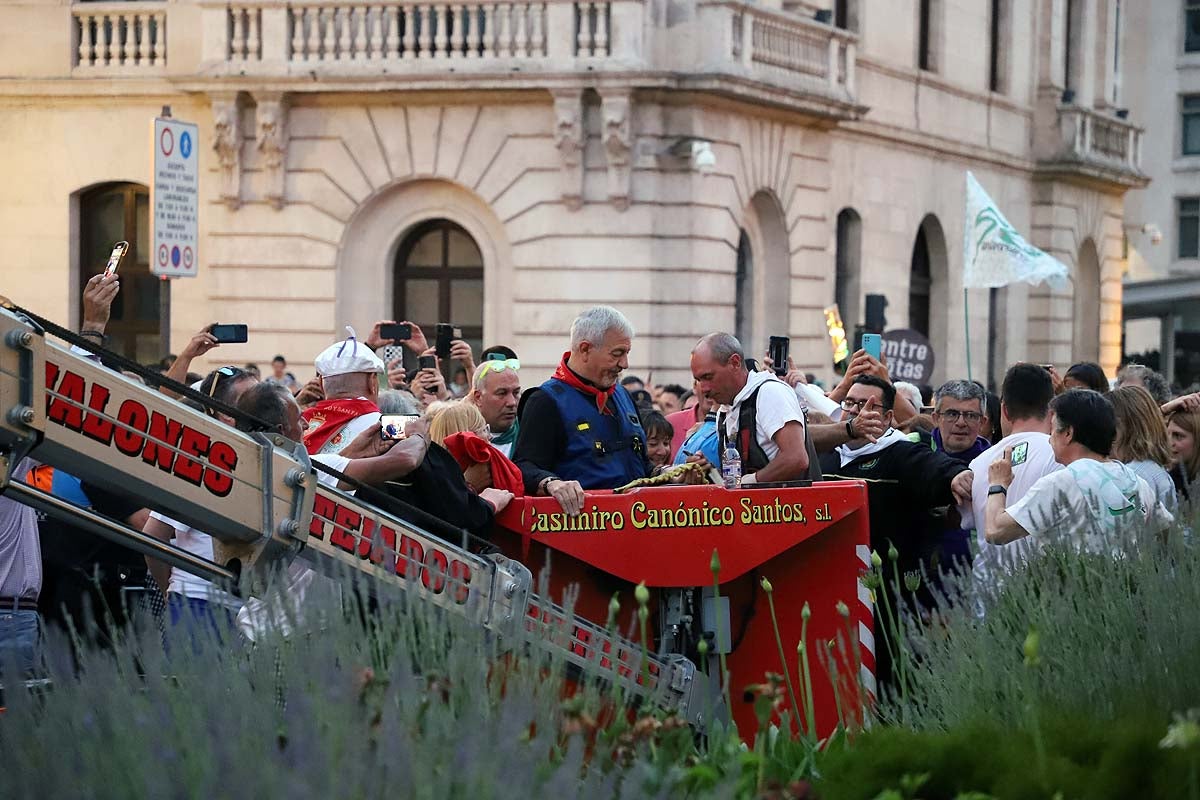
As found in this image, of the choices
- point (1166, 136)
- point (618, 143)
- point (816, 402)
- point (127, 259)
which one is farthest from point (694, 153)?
point (1166, 136)

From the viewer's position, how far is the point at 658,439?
10781mm

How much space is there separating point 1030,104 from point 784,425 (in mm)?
29495

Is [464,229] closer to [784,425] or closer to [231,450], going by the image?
[784,425]

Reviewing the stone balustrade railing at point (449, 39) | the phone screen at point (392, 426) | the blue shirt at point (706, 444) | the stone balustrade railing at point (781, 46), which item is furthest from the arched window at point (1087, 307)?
the phone screen at point (392, 426)

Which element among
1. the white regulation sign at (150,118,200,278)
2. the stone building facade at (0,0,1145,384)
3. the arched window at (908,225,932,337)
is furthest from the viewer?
the arched window at (908,225,932,337)

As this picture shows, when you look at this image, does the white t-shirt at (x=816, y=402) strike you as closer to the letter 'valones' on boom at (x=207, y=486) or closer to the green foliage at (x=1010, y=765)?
the letter 'valones' on boom at (x=207, y=486)

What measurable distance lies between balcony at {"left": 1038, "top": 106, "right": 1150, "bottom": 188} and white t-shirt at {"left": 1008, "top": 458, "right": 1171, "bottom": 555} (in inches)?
1171

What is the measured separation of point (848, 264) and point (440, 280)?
698cm

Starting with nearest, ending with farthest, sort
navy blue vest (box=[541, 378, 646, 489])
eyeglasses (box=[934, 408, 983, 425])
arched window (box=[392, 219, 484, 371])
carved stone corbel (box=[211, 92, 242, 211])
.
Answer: navy blue vest (box=[541, 378, 646, 489]) → eyeglasses (box=[934, 408, 983, 425]) → carved stone corbel (box=[211, 92, 242, 211]) → arched window (box=[392, 219, 484, 371])

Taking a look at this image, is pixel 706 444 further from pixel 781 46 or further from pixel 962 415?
pixel 781 46

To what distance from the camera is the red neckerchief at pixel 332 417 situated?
7.68m

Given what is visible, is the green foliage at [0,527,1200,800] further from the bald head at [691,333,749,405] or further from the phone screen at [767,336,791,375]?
the phone screen at [767,336,791,375]

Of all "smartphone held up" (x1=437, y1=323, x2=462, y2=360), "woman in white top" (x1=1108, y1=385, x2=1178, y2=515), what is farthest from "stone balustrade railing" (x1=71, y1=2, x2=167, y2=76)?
"woman in white top" (x1=1108, y1=385, x2=1178, y2=515)

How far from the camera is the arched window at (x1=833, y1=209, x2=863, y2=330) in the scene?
28.9 metres
